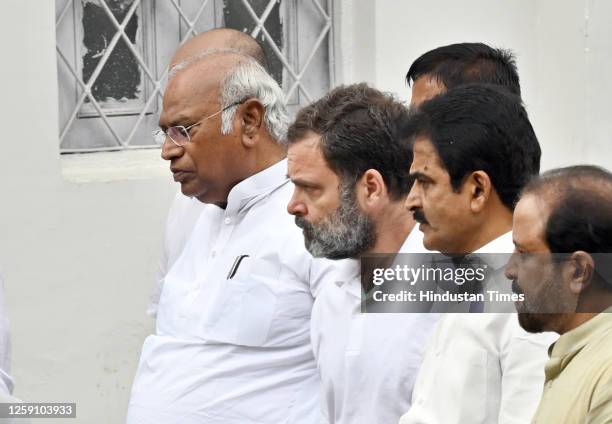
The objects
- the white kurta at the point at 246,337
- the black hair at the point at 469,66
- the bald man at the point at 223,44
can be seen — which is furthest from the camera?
the bald man at the point at 223,44

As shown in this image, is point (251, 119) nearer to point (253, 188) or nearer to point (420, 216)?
point (253, 188)

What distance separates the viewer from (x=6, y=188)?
497 cm

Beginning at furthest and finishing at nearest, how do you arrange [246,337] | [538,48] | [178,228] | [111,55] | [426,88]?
[538,48] < [111,55] < [178,228] < [426,88] < [246,337]

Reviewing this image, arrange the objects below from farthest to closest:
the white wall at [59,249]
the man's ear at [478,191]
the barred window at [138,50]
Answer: the barred window at [138,50]
the white wall at [59,249]
the man's ear at [478,191]

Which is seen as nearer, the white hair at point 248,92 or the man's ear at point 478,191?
the man's ear at point 478,191

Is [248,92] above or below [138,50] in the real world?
below

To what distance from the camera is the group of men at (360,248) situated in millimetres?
2488

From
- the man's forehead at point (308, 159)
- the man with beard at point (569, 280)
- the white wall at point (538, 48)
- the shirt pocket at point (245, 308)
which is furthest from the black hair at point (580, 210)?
the white wall at point (538, 48)

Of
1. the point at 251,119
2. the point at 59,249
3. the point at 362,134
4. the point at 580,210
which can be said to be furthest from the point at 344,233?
the point at 59,249

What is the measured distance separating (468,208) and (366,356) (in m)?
0.55

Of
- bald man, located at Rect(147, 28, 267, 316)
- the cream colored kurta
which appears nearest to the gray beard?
the cream colored kurta

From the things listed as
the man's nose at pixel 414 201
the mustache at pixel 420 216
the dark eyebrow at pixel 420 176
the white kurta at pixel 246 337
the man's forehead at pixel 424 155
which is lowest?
the white kurta at pixel 246 337

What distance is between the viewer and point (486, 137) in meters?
2.91

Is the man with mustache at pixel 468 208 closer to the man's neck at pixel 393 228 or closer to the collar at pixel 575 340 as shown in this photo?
the collar at pixel 575 340
